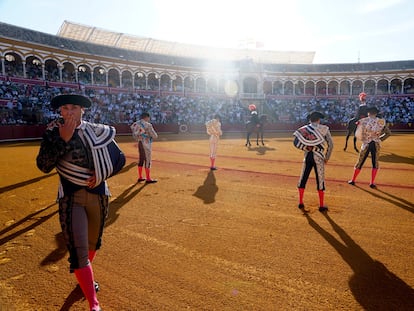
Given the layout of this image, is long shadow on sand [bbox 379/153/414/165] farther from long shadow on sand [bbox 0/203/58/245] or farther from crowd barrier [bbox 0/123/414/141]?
crowd barrier [bbox 0/123/414/141]

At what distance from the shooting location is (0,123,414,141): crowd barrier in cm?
1714

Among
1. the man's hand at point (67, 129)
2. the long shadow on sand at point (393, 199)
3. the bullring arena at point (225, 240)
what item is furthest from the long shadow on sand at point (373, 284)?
the man's hand at point (67, 129)

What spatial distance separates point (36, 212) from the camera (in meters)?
4.66

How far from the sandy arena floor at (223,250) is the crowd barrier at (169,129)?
13.1 metres

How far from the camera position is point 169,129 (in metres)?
24.3

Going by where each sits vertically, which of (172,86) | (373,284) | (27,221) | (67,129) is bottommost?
(373,284)

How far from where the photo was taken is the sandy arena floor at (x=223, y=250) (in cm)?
246

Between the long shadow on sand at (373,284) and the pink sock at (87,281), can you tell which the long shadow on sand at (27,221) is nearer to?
the pink sock at (87,281)

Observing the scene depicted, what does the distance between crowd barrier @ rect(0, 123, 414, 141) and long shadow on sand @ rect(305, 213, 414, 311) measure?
1905 cm

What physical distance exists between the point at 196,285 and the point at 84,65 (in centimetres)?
3139

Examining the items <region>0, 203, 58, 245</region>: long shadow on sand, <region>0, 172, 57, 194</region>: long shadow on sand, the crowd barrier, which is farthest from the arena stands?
<region>0, 203, 58, 245</region>: long shadow on sand

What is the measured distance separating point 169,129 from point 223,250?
21495mm

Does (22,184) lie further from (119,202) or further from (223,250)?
(223,250)

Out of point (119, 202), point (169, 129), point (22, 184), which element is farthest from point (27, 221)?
point (169, 129)
